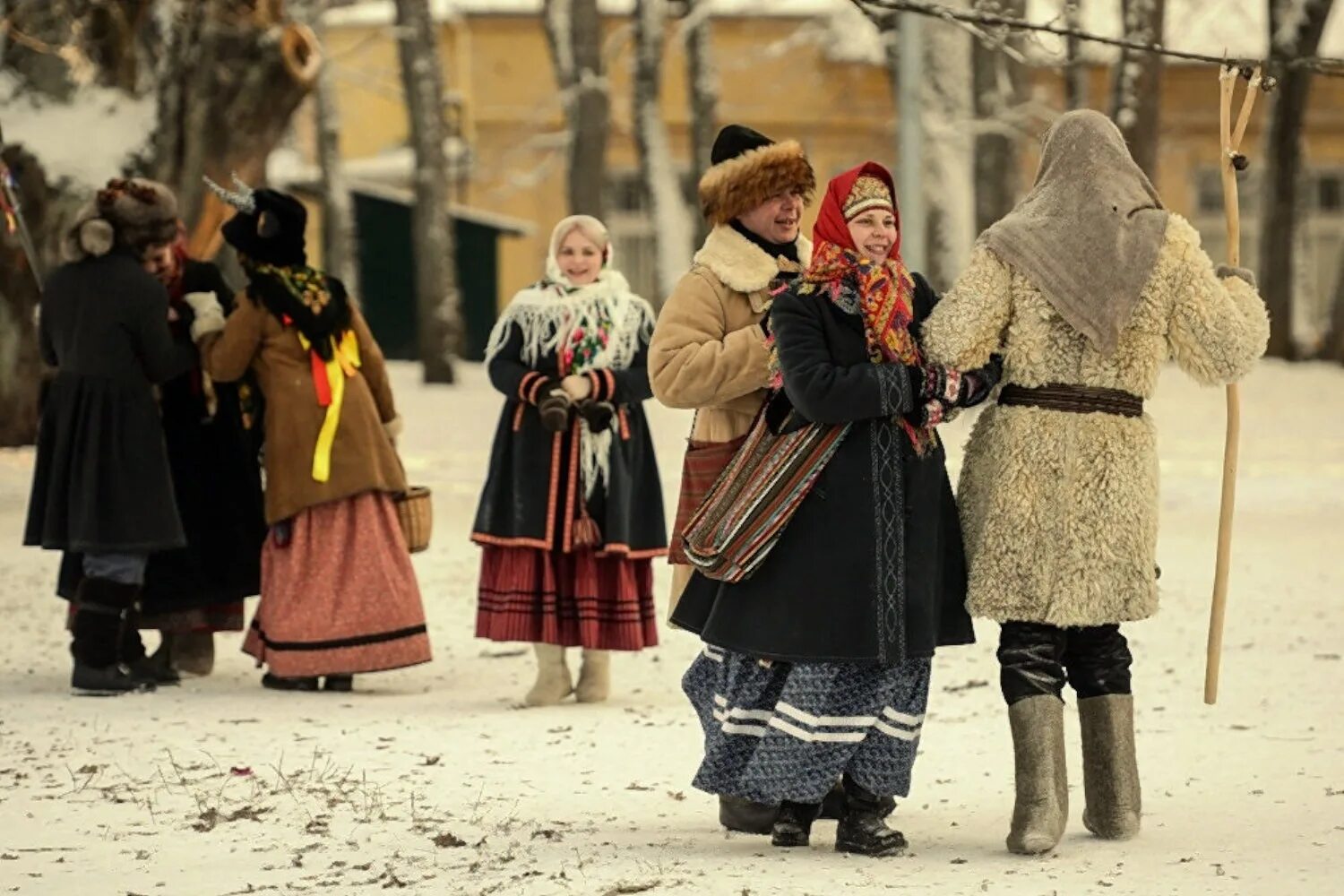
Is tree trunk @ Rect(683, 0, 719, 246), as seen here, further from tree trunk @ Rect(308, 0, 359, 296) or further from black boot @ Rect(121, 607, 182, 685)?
black boot @ Rect(121, 607, 182, 685)

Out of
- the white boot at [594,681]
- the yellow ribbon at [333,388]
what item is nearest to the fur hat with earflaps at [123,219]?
the yellow ribbon at [333,388]

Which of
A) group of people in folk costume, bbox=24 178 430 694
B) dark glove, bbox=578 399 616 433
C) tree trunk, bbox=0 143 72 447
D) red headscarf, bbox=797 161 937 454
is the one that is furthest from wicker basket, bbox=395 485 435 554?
tree trunk, bbox=0 143 72 447

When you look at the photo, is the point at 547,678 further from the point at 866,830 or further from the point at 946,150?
the point at 946,150

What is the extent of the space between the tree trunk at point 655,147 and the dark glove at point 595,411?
822 inches

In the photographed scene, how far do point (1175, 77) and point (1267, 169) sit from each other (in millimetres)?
13285

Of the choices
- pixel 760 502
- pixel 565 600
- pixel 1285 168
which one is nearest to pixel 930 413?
pixel 760 502

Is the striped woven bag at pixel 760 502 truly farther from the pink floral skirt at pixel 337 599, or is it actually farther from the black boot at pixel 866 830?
the pink floral skirt at pixel 337 599

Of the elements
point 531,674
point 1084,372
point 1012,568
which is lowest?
point 531,674

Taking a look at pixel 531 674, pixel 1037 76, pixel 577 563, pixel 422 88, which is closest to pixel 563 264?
pixel 577 563

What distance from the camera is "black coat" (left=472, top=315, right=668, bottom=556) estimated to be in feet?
31.1

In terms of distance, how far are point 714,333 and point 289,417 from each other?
3.07m

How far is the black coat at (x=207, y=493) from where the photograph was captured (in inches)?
396

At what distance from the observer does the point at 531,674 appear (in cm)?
1049

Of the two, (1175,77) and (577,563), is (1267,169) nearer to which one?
(1175,77)
